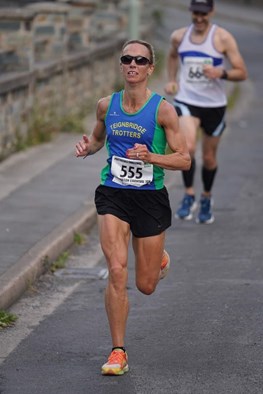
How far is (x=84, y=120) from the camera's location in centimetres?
1889

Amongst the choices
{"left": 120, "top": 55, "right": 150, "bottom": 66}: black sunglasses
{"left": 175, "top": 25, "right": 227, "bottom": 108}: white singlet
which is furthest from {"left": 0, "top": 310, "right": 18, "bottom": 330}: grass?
{"left": 175, "top": 25, "right": 227, "bottom": 108}: white singlet

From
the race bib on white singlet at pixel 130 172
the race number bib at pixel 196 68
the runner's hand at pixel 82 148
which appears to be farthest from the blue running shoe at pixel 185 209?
the race bib on white singlet at pixel 130 172

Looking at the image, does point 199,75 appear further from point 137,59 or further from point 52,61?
point 52,61

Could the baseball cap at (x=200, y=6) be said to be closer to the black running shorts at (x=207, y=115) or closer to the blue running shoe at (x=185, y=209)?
the black running shorts at (x=207, y=115)

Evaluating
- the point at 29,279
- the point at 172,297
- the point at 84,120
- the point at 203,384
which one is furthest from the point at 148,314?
the point at 84,120

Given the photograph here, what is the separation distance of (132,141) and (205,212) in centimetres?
486

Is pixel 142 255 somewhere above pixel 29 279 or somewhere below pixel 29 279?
above

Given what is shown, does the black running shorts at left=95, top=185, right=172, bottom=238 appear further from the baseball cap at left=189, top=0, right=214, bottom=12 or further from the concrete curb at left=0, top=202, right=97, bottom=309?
the baseball cap at left=189, top=0, right=214, bottom=12

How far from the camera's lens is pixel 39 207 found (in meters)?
11.8

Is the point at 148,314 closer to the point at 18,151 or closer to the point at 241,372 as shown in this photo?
the point at 241,372

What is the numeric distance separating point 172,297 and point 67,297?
759 millimetres

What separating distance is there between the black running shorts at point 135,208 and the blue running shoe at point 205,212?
4.57m

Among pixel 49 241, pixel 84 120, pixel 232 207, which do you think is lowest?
pixel 84 120

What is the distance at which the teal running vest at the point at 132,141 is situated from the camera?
7121 millimetres
